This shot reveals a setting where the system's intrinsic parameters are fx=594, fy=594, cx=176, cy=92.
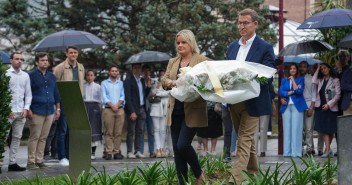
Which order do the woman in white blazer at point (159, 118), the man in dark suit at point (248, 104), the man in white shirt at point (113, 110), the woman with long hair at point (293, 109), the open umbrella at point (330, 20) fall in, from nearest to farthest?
1. the man in dark suit at point (248, 104)
2. the open umbrella at point (330, 20)
3. the woman with long hair at point (293, 109)
4. the man in white shirt at point (113, 110)
5. the woman in white blazer at point (159, 118)

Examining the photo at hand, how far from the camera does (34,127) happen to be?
36.6 ft

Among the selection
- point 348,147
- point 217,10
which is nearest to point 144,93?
point 217,10

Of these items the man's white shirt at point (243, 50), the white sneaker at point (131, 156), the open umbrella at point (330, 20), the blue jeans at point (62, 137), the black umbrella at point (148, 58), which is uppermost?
the open umbrella at point (330, 20)

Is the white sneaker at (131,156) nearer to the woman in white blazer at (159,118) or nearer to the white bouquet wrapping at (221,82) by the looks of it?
the woman in white blazer at (159,118)

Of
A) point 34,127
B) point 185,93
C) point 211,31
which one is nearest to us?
point 185,93

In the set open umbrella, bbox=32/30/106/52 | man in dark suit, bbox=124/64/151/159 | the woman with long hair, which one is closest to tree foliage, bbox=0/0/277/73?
open umbrella, bbox=32/30/106/52

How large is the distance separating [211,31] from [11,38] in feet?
22.4

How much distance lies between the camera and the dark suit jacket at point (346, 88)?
40.8 ft

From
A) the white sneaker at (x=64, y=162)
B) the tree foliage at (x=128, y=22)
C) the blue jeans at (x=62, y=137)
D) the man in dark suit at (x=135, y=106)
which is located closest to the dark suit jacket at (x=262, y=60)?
the white sneaker at (x=64, y=162)

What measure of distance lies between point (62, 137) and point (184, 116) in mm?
5812

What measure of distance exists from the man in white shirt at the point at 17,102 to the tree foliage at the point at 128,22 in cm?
716

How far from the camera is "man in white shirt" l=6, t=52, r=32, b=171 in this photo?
35.0 ft

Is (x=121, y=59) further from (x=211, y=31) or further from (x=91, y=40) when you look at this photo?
(x=91, y=40)

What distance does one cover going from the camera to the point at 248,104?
22.9 ft
